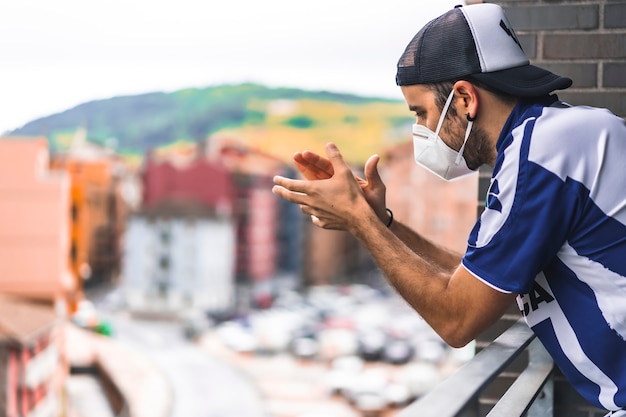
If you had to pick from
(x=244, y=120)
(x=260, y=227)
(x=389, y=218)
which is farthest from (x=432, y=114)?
(x=244, y=120)

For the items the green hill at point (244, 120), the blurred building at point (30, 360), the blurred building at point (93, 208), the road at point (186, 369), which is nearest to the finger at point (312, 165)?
the blurred building at point (30, 360)

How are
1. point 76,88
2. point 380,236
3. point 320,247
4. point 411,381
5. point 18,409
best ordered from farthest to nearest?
point 76,88 < point 320,247 < point 411,381 < point 18,409 < point 380,236

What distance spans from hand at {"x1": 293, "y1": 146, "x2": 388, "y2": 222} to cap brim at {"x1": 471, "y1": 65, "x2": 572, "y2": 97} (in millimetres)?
253

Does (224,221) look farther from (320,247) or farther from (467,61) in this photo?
(467,61)

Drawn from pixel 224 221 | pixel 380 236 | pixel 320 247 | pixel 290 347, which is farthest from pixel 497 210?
pixel 320 247

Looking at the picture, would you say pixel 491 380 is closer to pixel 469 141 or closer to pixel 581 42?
pixel 469 141

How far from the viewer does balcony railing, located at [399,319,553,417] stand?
Answer: 0.64 m

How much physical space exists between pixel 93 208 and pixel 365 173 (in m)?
28.9

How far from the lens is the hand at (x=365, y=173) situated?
43.8 inches

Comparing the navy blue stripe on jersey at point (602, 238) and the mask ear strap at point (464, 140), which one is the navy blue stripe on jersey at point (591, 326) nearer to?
the navy blue stripe on jersey at point (602, 238)

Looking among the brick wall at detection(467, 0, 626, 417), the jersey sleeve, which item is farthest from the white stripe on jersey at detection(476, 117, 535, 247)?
the brick wall at detection(467, 0, 626, 417)

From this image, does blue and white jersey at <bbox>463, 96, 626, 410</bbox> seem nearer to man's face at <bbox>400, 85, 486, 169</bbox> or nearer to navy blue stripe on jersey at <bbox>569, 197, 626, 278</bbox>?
navy blue stripe on jersey at <bbox>569, 197, 626, 278</bbox>

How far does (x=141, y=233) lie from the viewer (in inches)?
1221

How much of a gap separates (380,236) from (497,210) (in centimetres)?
16
